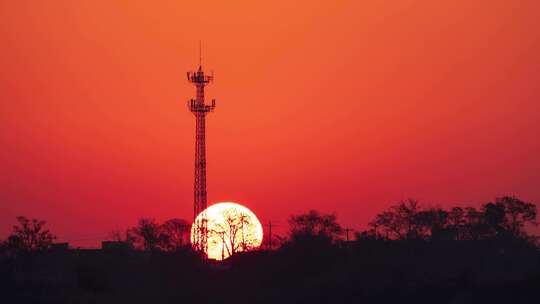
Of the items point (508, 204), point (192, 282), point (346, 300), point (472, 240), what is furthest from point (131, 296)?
point (508, 204)

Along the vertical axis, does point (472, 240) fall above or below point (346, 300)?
above

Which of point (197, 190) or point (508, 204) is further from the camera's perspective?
point (508, 204)

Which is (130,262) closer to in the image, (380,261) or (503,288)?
(380,261)

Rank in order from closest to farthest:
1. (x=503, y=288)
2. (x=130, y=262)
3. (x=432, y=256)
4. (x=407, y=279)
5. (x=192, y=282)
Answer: (x=503, y=288)
(x=407, y=279)
(x=432, y=256)
(x=192, y=282)
(x=130, y=262)

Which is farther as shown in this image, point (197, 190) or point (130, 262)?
point (130, 262)

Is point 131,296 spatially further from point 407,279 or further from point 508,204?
point 508,204

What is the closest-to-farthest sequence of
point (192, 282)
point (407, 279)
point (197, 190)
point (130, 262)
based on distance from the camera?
point (407, 279), point (192, 282), point (197, 190), point (130, 262)

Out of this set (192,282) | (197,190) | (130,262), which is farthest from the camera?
(130,262)

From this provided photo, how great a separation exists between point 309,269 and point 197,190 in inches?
458

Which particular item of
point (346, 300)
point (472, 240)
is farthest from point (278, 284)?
point (472, 240)

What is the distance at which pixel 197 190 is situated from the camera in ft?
278

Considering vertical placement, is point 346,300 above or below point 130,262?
below

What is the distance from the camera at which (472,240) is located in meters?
83.4

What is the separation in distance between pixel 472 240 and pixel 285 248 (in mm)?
13475
